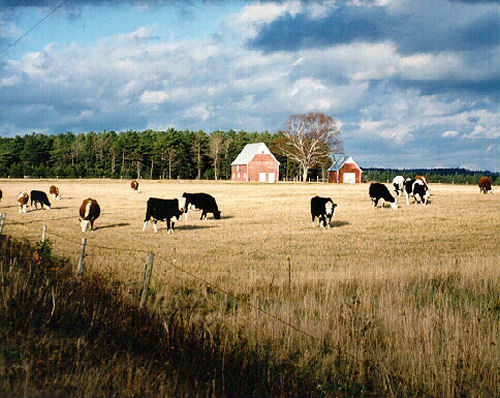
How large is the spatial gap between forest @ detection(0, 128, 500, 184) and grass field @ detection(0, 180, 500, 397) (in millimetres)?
80041

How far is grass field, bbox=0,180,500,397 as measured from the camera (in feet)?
18.8

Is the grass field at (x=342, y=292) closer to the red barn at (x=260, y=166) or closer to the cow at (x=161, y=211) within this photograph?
the cow at (x=161, y=211)

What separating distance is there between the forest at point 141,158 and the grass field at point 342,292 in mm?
80041

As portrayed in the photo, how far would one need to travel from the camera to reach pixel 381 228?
79.1ft

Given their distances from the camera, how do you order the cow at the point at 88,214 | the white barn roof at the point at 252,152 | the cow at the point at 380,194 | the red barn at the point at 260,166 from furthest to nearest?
the white barn roof at the point at 252,152
the red barn at the point at 260,166
the cow at the point at 380,194
the cow at the point at 88,214

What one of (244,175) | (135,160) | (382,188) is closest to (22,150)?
(135,160)

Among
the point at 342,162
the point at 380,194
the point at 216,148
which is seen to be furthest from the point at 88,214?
the point at 216,148

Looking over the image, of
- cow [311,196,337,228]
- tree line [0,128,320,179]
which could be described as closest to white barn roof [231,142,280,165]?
tree line [0,128,320,179]

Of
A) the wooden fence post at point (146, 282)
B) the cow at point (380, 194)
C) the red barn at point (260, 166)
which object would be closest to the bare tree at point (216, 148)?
the red barn at point (260, 166)

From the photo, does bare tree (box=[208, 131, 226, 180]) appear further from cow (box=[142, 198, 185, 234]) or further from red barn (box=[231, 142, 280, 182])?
cow (box=[142, 198, 185, 234])

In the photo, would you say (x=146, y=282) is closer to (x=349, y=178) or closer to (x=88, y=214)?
(x=88, y=214)

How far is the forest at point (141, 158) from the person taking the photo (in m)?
105

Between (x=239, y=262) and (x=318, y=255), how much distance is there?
3464 mm

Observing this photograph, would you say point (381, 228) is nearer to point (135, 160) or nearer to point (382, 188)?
point (382, 188)
